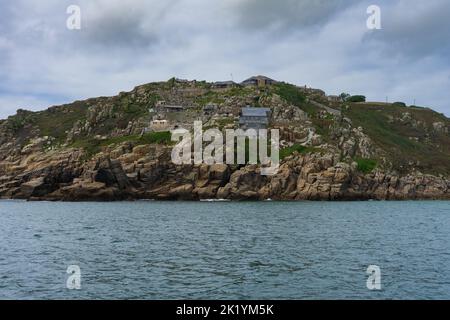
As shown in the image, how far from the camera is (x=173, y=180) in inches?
5645

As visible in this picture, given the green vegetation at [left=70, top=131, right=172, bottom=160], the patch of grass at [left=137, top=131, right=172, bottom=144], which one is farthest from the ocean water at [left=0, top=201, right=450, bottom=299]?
the patch of grass at [left=137, top=131, right=172, bottom=144]

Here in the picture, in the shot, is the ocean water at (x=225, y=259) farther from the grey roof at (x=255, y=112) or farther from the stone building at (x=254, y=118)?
the grey roof at (x=255, y=112)

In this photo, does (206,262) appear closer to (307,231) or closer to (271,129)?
(307,231)

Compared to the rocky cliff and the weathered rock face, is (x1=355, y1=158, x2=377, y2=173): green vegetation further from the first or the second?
the weathered rock face

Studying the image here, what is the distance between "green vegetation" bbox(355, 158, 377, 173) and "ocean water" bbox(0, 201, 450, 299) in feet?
267

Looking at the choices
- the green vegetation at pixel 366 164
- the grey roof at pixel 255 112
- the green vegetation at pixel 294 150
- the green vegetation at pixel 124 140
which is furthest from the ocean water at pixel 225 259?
the grey roof at pixel 255 112

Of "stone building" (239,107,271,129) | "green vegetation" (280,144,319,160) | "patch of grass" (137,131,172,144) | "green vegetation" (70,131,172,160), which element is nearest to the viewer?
"green vegetation" (280,144,319,160)

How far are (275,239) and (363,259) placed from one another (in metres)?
14.0

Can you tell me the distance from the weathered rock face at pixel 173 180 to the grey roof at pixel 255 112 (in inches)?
1371

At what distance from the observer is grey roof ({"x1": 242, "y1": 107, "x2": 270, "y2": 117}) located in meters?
178

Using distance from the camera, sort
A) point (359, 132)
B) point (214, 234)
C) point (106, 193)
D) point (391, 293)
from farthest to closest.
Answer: point (359, 132), point (106, 193), point (214, 234), point (391, 293)

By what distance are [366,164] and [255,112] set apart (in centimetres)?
4255

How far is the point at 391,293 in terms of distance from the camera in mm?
32906

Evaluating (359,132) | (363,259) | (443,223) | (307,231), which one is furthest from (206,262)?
(359,132)
